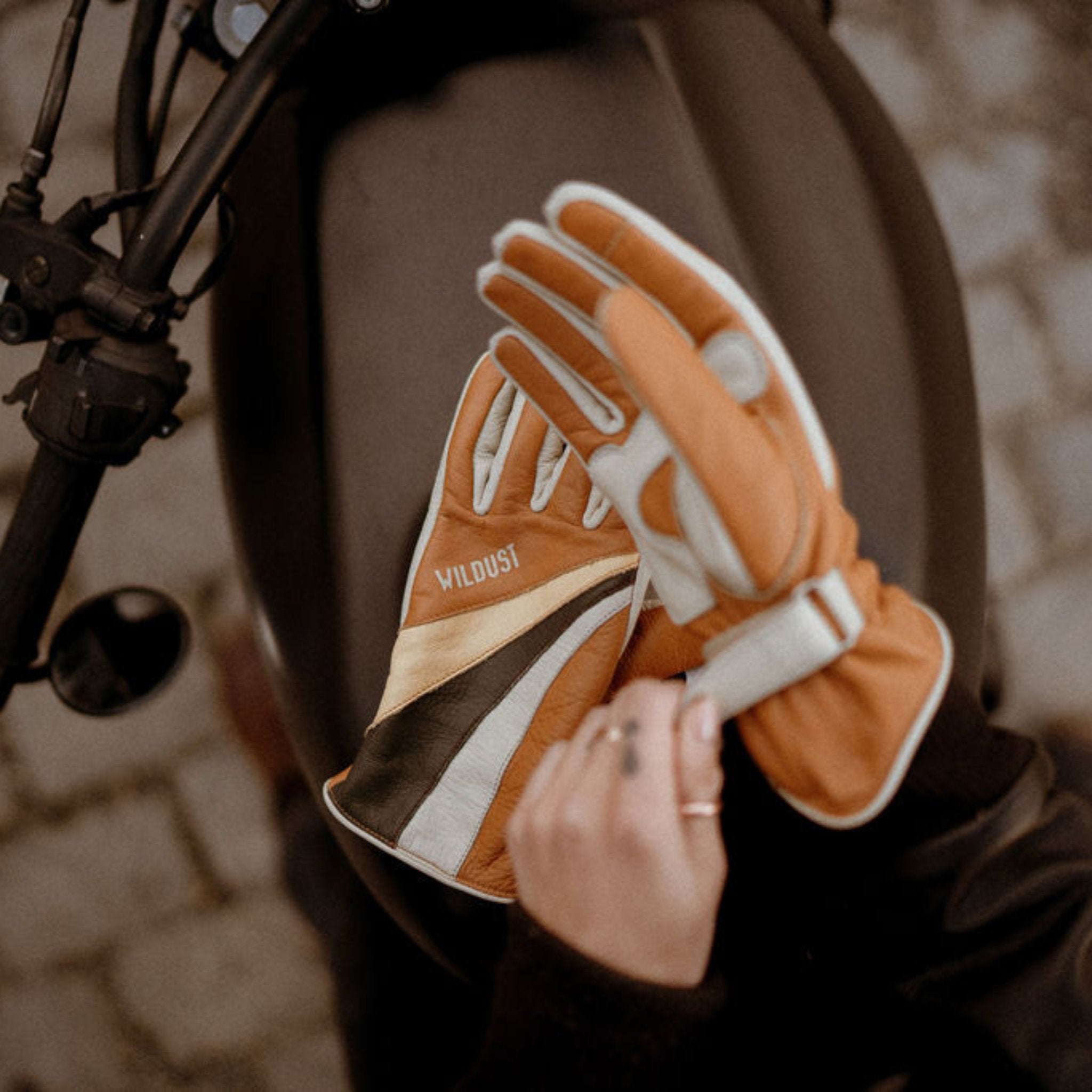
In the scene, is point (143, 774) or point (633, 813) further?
point (143, 774)

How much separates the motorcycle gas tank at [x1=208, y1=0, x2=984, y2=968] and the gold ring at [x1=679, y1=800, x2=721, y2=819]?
324 mm

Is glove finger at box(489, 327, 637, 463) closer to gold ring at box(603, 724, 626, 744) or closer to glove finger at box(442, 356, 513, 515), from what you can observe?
glove finger at box(442, 356, 513, 515)

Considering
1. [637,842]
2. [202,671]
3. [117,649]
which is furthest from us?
[202,671]

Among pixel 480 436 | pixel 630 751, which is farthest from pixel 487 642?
pixel 630 751

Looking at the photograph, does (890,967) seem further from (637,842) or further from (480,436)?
(480,436)

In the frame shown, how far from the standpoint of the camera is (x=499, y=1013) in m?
0.54

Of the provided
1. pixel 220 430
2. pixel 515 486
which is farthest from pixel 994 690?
pixel 220 430

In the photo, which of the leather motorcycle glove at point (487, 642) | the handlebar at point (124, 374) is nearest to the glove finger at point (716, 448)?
the leather motorcycle glove at point (487, 642)

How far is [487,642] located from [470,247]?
0.33 meters

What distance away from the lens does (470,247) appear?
2.50 feet

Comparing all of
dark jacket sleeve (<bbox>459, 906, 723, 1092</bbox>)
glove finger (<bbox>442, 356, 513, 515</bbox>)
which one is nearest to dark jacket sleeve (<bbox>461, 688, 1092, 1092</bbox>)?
dark jacket sleeve (<bbox>459, 906, 723, 1092</bbox>)

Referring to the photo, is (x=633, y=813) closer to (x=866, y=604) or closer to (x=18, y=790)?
(x=866, y=604)

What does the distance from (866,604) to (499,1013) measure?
32 centimetres

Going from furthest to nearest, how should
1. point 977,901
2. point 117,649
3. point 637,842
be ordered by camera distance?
1. point 117,649
2. point 977,901
3. point 637,842
